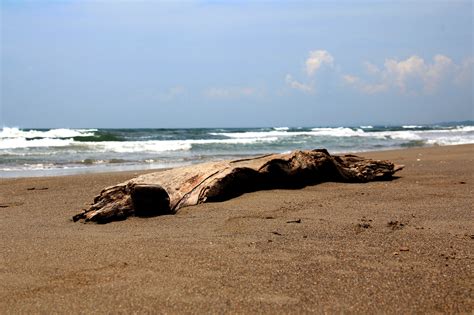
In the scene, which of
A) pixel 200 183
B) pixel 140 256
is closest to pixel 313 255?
pixel 140 256

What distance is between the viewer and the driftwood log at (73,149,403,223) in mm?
5430

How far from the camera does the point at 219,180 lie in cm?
623

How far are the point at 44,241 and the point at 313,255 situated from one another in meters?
2.32

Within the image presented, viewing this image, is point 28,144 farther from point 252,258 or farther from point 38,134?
point 252,258

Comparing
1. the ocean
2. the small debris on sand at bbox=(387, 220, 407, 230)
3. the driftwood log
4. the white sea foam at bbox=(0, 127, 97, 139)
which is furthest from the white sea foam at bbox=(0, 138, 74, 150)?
the small debris on sand at bbox=(387, 220, 407, 230)

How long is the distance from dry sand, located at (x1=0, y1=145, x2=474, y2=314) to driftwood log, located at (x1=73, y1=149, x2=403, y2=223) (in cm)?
23

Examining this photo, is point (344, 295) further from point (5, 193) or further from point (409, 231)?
point (5, 193)

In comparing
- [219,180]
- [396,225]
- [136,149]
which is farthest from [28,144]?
[396,225]

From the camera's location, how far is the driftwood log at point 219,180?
17.8 feet

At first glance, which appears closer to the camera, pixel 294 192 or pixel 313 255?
pixel 313 255

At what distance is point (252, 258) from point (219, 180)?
2.68 m

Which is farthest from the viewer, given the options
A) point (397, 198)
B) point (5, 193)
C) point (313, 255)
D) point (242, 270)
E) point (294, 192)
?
point (5, 193)

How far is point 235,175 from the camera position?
21.2 feet

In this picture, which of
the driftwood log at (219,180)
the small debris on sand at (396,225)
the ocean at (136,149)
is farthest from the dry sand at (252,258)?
the ocean at (136,149)
